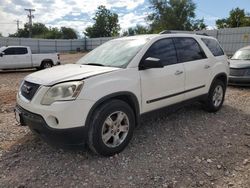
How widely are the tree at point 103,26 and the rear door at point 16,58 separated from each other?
54904 millimetres

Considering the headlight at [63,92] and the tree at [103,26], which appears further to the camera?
the tree at [103,26]

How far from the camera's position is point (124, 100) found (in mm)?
4117

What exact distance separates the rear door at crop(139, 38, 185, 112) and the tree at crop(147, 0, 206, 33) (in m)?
45.4

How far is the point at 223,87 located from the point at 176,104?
2019 mm

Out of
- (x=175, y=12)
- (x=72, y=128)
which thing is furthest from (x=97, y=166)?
(x=175, y=12)

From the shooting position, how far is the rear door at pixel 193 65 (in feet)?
16.8

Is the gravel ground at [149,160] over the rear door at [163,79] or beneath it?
beneath

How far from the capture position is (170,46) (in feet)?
16.3

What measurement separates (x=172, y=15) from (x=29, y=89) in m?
48.8

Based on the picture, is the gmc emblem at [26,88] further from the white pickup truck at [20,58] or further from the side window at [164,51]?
the white pickup truck at [20,58]

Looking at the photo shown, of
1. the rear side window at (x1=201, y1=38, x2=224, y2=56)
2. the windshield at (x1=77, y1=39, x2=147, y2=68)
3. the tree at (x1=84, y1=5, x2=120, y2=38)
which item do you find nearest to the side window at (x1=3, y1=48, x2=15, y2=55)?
the windshield at (x1=77, y1=39, x2=147, y2=68)

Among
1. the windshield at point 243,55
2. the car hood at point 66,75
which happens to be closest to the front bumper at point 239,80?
the windshield at point 243,55

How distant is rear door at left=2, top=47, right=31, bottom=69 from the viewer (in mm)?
16506

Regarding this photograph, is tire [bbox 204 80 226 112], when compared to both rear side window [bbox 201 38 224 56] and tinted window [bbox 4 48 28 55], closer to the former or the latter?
rear side window [bbox 201 38 224 56]
